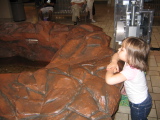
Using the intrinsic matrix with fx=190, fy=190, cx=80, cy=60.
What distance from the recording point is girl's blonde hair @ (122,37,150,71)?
1.44m

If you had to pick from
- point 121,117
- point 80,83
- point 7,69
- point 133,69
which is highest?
point 133,69

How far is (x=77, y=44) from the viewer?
8.68ft

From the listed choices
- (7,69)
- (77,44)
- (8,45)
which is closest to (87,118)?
(77,44)

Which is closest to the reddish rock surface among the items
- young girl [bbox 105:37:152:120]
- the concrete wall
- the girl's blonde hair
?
young girl [bbox 105:37:152:120]

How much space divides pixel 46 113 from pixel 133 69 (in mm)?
802

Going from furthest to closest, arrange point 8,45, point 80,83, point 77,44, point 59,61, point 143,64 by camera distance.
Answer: point 8,45 → point 77,44 → point 59,61 → point 80,83 → point 143,64

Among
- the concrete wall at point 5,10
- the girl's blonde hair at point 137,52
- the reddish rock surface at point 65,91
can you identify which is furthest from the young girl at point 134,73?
the concrete wall at point 5,10

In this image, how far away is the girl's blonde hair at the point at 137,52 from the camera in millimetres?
1436

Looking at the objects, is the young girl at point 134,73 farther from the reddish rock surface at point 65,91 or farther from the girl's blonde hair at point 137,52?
the reddish rock surface at point 65,91

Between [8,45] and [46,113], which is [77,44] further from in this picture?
[8,45]

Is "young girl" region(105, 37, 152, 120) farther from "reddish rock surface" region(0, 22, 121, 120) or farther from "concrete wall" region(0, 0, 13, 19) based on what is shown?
"concrete wall" region(0, 0, 13, 19)

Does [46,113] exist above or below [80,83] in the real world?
below

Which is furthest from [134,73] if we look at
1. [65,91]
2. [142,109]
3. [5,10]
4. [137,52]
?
[5,10]

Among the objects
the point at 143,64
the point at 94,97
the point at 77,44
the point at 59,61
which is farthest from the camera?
the point at 77,44
